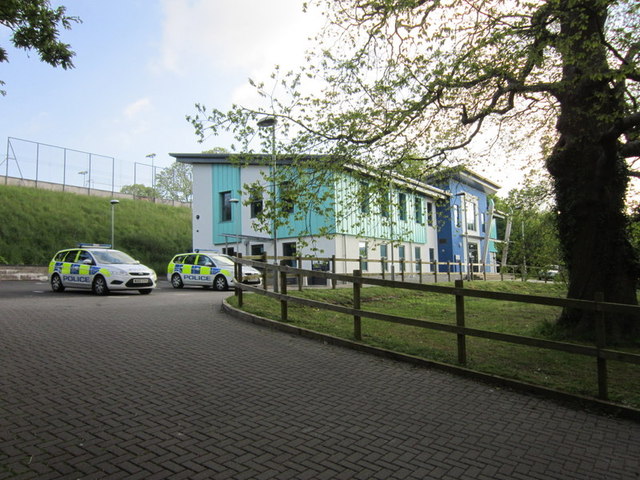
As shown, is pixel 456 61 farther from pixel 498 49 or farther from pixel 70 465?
pixel 70 465

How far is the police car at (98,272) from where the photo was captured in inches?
625

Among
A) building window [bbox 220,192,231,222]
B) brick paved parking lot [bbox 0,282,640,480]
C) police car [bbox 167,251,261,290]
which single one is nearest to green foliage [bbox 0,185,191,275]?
building window [bbox 220,192,231,222]

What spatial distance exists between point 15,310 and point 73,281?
6449 mm

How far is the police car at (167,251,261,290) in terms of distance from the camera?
20.0 metres

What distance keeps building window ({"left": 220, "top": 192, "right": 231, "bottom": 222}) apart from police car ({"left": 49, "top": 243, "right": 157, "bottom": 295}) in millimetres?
13375

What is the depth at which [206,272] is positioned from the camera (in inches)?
800

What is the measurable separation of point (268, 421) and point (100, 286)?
13.7 m

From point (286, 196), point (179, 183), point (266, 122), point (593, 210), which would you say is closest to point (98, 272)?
→ point (286, 196)

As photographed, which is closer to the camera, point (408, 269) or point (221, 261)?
point (221, 261)

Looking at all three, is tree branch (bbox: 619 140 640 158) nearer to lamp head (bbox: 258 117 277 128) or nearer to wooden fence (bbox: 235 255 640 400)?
wooden fence (bbox: 235 255 640 400)

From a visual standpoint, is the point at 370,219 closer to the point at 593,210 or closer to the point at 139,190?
the point at 593,210

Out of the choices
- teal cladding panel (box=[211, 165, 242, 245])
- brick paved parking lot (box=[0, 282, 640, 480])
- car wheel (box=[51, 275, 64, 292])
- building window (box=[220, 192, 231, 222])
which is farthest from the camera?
building window (box=[220, 192, 231, 222])

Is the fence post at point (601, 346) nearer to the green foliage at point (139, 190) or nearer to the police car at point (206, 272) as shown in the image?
the police car at point (206, 272)

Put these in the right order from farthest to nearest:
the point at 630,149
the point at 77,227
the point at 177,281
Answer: the point at 77,227, the point at 177,281, the point at 630,149
